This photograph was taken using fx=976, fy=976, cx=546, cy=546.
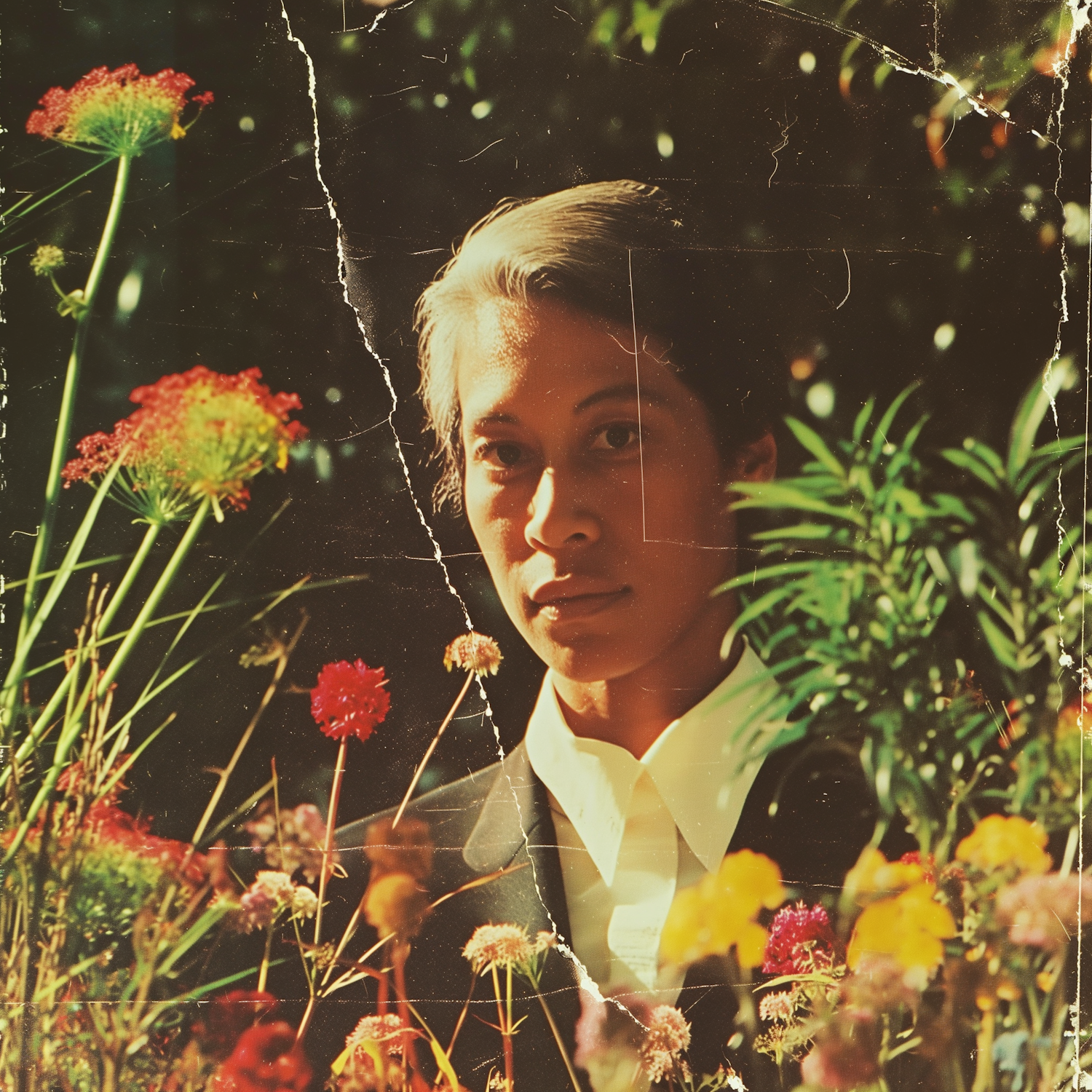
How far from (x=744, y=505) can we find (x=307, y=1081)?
1.16 metres

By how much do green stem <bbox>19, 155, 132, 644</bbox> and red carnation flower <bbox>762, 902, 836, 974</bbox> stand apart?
4.26 feet

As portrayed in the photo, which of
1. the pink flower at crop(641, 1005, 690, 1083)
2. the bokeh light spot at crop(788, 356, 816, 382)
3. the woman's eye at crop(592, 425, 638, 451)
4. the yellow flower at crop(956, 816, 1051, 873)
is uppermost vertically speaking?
the bokeh light spot at crop(788, 356, 816, 382)

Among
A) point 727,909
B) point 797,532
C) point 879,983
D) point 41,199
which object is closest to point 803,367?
point 797,532

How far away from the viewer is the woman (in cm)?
153

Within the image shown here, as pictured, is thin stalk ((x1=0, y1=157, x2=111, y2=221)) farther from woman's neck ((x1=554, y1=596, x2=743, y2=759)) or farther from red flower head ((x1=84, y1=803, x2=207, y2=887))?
woman's neck ((x1=554, y1=596, x2=743, y2=759))

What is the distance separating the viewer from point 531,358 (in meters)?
1.53

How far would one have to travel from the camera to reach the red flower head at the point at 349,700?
1.55 m

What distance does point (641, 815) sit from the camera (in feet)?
5.14

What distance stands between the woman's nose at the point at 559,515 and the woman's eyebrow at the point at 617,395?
11 centimetres

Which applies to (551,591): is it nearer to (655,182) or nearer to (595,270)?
(595,270)

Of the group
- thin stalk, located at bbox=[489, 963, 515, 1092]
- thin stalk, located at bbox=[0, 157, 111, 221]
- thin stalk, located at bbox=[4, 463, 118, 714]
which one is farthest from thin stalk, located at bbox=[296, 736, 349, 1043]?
thin stalk, located at bbox=[0, 157, 111, 221]

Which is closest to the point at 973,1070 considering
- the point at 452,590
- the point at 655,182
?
the point at 452,590


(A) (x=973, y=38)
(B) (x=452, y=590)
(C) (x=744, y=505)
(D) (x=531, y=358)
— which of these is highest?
(A) (x=973, y=38)

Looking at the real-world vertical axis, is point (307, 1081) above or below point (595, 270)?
below
